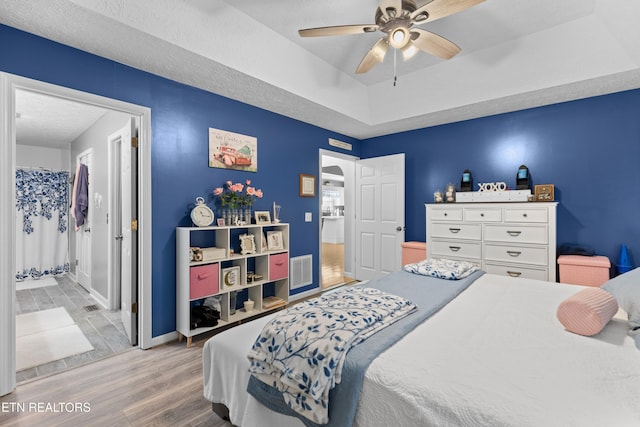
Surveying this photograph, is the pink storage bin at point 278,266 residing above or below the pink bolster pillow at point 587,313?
below

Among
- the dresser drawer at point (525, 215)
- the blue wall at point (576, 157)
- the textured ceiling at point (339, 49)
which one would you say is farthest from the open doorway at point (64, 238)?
the blue wall at point (576, 157)

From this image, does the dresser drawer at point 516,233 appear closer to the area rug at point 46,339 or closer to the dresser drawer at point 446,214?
the dresser drawer at point 446,214

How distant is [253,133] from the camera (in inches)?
137

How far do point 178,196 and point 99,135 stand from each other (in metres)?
2.15

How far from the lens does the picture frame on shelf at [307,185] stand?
13.3 ft

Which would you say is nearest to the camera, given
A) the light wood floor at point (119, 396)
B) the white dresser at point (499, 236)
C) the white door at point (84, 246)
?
the light wood floor at point (119, 396)

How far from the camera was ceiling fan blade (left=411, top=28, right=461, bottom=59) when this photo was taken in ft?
7.31

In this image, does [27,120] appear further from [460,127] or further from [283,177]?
[460,127]

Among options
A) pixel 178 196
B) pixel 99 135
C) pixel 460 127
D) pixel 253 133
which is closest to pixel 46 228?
pixel 99 135

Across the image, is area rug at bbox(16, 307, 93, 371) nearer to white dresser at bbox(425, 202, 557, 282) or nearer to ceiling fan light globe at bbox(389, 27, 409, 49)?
ceiling fan light globe at bbox(389, 27, 409, 49)

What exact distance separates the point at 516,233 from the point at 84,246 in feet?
19.5

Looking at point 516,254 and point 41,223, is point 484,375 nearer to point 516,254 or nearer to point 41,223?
point 516,254

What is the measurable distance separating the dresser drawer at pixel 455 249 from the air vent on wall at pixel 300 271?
162 cm

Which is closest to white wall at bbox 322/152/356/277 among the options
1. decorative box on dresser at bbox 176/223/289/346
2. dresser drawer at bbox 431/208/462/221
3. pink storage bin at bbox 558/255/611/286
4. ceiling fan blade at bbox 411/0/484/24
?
dresser drawer at bbox 431/208/462/221
